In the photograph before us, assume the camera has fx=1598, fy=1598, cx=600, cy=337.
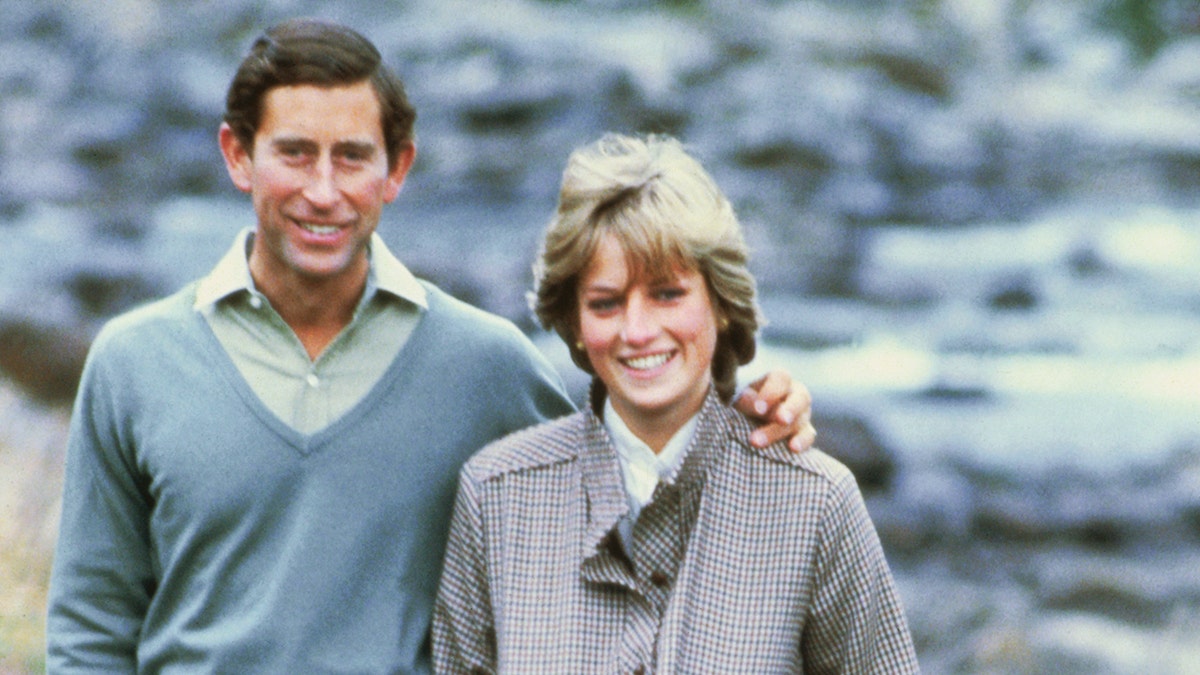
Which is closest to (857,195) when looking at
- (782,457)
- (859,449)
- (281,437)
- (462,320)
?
(859,449)

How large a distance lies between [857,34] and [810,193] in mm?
607

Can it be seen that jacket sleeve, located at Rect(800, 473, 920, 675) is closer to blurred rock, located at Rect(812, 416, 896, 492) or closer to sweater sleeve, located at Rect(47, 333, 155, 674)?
sweater sleeve, located at Rect(47, 333, 155, 674)

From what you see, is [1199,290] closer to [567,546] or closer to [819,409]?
[819,409]

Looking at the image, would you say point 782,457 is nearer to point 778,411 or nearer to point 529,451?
point 778,411

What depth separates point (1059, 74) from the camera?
5496mm

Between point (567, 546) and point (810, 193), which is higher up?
point (810, 193)

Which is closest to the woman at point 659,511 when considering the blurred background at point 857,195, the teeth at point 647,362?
the teeth at point 647,362

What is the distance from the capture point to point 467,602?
6.31 ft

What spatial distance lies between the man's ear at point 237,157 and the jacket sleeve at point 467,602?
47 cm

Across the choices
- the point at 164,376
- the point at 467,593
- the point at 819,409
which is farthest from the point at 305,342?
the point at 819,409

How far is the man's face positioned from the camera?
192 centimetres

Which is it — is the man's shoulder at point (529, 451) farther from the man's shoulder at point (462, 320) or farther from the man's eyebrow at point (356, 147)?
the man's eyebrow at point (356, 147)

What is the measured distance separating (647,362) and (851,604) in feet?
1.19

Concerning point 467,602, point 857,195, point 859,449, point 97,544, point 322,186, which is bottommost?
point 97,544
